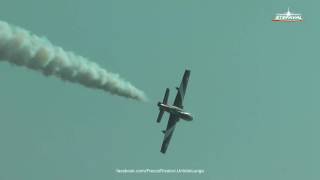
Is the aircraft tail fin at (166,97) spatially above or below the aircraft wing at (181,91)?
below

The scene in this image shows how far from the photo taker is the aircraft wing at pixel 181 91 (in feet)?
230

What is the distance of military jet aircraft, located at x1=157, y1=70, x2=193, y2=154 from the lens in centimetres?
6412

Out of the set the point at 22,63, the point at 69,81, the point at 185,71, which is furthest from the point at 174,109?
the point at 22,63

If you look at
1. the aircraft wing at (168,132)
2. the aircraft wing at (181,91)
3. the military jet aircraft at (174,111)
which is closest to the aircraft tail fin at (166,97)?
the military jet aircraft at (174,111)

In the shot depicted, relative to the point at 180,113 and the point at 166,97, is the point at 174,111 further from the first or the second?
the point at 166,97

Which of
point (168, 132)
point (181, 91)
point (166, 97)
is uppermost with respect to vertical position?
point (181, 91)

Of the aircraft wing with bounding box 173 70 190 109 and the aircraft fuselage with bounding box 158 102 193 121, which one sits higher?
the aircraft wing with bounding box 173 70 190 109

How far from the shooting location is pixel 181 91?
71125mm

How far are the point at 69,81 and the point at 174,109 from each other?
1939cm

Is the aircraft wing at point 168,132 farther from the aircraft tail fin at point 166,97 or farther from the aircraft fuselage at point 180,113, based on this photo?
the aircraft tail fin at point 166,97

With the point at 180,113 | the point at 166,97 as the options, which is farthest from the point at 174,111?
the point at 166,97

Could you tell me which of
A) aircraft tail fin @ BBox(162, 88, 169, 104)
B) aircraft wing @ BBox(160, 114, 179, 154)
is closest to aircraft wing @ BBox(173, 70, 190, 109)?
aircraft wing @ BBox(160, 114, 179, 154)

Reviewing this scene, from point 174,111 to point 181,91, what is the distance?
504cm

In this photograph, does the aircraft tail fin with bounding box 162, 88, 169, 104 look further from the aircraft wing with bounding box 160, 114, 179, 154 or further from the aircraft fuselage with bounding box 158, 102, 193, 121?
the aircraft wing with bounding box 160, 114, 179, 154
